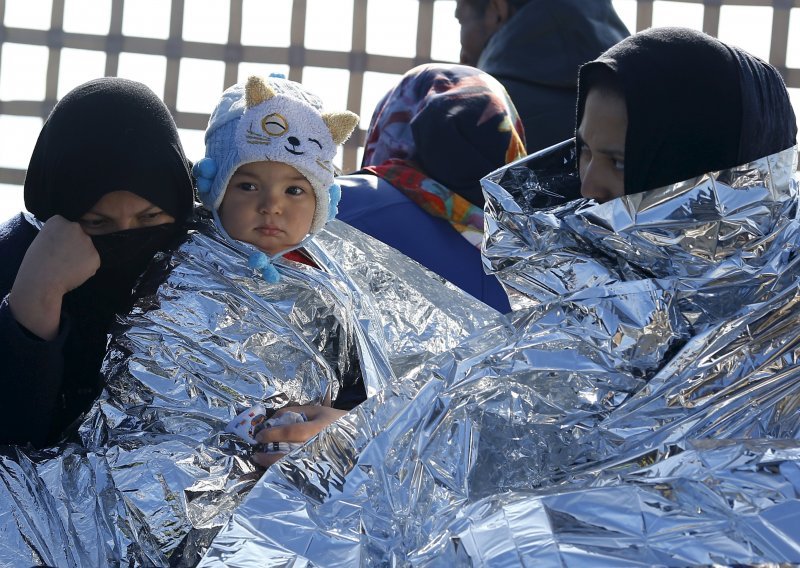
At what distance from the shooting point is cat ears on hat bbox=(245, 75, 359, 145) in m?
1.55

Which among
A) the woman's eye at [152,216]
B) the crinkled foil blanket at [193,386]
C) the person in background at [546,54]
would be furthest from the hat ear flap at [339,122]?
the person in background at [546,54]

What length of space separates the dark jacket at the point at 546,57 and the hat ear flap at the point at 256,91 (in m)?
1.03

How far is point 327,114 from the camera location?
5.26 ft

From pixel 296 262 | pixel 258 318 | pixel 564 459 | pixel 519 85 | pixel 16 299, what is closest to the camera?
pixel 564 459

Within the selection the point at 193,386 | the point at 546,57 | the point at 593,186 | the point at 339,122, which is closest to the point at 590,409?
the point at 593,186

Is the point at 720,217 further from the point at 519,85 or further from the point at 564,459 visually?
the point at 519,85

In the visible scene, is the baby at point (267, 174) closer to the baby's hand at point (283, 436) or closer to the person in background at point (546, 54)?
the baby's hand at point (283, 436)

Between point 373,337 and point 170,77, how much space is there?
2.05 m

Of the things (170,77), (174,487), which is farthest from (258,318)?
(170,77)

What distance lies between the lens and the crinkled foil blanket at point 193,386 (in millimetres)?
1249

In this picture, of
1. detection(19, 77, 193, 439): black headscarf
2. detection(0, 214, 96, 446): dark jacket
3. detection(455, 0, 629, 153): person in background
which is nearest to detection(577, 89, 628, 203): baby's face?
detection(19, 77, 193, 439): black headscarf

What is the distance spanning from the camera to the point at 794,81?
3395 millimetres

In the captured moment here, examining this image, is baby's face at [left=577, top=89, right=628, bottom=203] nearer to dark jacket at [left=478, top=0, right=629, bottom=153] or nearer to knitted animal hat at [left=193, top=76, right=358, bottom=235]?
knitted animal hat at [left=193, top=76, right=358, bottom=235]

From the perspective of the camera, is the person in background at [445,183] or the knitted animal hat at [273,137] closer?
the knitted animal hat at [273,137]
